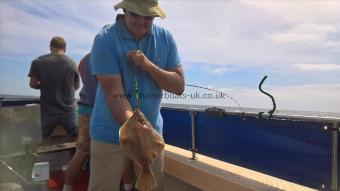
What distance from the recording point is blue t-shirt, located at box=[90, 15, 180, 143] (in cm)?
Answer: 260

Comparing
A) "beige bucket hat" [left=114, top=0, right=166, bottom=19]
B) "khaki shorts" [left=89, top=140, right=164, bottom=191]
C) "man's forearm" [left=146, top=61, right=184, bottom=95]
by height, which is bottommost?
"khaki shorts" [left=89, top=140, right=164, bottom=191]

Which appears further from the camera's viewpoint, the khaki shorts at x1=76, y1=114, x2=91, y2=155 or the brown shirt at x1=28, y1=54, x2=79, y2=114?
the brown shirt at x1=28, y1=54, x2=79, y2=114

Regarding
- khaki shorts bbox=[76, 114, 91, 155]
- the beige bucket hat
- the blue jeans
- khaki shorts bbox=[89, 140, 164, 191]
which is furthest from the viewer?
the blue jeans

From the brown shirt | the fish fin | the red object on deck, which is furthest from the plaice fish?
the brown shirt

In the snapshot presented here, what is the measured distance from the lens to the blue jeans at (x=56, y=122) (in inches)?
212

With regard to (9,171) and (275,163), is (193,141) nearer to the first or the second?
(275,163)

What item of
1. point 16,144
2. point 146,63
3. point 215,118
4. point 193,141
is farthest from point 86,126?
point 146,63

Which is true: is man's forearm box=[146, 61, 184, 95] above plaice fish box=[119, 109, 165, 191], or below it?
above

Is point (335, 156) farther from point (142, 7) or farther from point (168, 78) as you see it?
point (142, 7)

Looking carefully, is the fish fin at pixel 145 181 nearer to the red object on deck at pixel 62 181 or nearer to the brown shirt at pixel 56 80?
the red object on deck at pixel 62 181

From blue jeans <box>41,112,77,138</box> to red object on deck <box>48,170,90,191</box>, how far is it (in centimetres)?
60

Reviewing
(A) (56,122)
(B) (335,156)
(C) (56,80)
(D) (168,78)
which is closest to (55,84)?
(C) (56,80)

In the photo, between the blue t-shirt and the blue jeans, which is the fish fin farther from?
the blue jeans

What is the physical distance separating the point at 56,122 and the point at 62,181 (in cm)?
91
